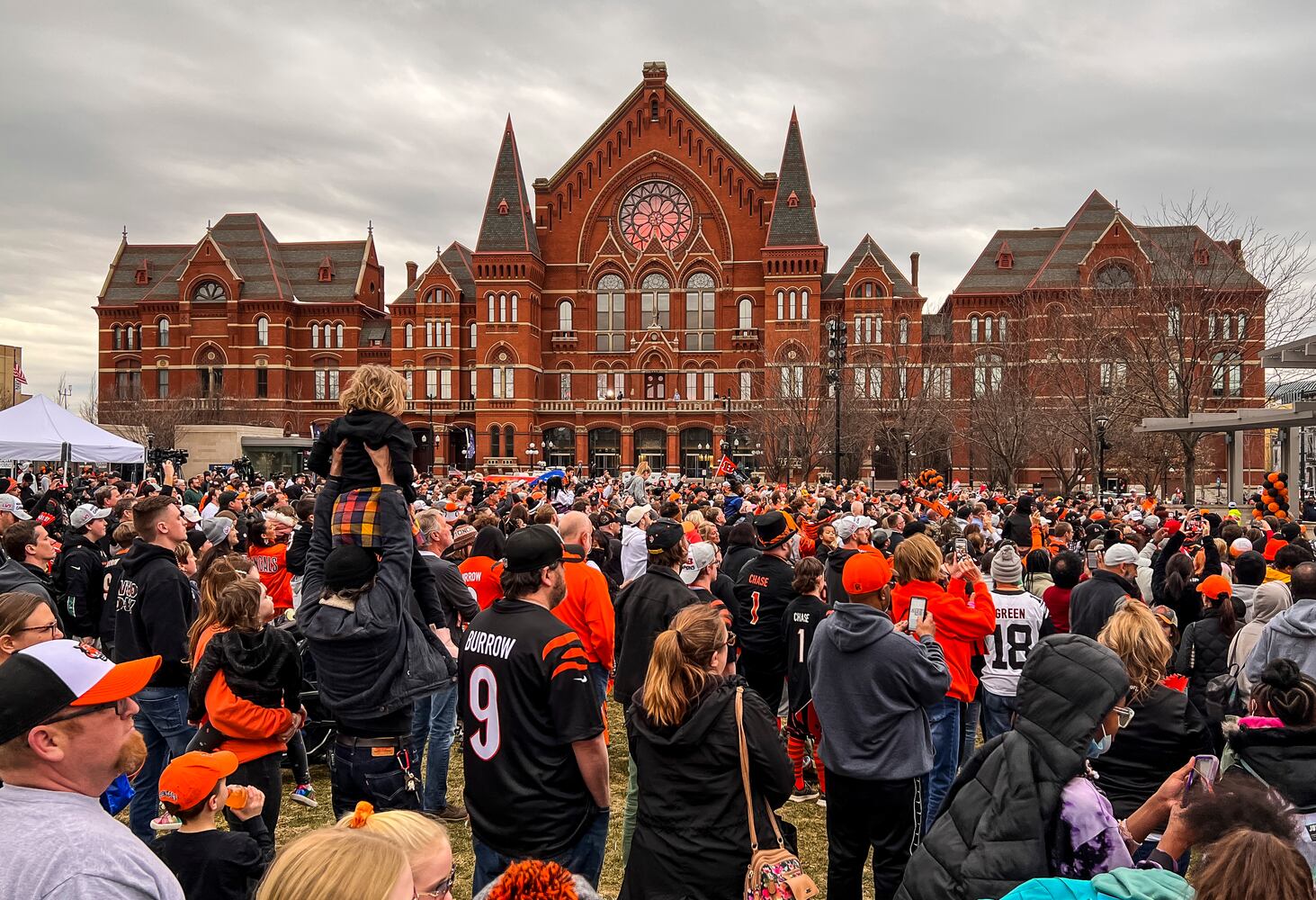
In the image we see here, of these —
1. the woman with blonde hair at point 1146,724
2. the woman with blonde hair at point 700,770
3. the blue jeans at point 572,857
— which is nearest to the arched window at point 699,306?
the woman with blonde hair at point 1146,724

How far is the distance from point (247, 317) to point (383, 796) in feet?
239

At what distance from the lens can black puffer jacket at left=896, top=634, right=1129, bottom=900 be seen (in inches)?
116

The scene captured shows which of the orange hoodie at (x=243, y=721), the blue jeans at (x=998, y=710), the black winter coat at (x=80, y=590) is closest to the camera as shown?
the orange hoodie at (x=243, y=721)

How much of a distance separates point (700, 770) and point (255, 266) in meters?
76.1

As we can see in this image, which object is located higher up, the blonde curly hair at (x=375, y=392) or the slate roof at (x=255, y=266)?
the slate roof at (x=255, y=266)

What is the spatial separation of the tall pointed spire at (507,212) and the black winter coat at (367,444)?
62316mm

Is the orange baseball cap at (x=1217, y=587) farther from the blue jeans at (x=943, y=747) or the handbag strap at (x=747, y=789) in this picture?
the handbag strap at (x=747, y=789)

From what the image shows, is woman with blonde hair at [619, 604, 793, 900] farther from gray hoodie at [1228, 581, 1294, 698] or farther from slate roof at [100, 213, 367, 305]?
slate roof at [100, 213, 367, 305]

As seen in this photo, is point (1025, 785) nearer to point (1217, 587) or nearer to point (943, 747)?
point (943, 747)

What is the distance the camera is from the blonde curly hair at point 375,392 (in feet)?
15.2

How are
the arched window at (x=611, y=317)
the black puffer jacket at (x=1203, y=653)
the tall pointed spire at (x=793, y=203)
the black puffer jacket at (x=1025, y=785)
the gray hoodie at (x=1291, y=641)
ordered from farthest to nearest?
1. the arched window at (x=611, y=317)
2. the tall pointed spire at (x=793, y=203)
3. the black puffer jacket at (x=1203, y=653)
4. the gray hoodie at (x=1291, y=641)
5. the black puffer jacket at (x=1025, y=785)

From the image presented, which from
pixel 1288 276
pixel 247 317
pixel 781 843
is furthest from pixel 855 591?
pixel 247 317

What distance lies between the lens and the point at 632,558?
9.74m

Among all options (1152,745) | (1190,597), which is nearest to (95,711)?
(1152,745)
